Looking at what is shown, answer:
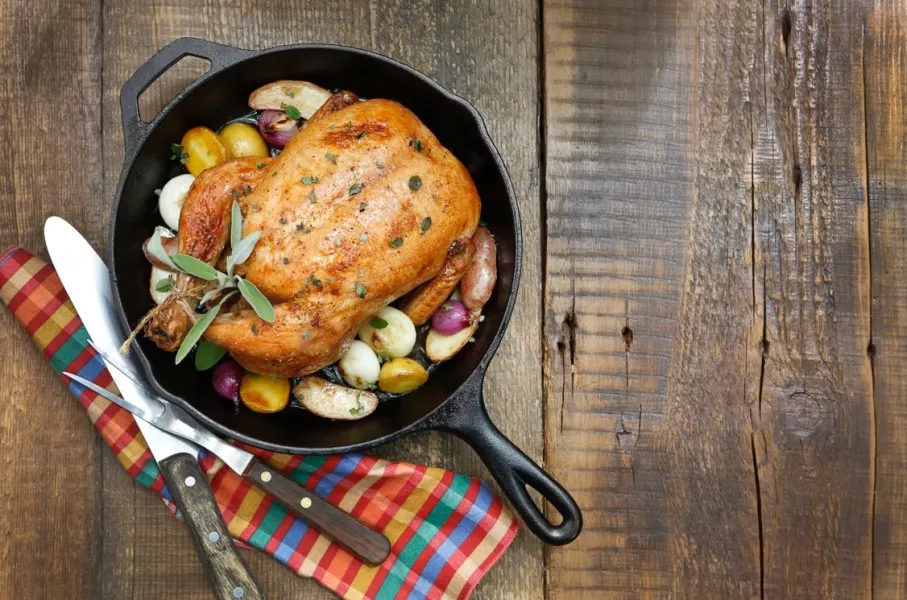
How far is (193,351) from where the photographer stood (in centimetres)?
191

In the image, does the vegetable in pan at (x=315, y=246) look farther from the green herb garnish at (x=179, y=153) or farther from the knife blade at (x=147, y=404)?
the knife blade at (x=147, y=404)

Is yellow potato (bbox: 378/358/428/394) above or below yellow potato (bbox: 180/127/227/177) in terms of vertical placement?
below

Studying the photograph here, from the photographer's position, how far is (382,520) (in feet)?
6.81

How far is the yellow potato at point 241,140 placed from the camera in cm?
192

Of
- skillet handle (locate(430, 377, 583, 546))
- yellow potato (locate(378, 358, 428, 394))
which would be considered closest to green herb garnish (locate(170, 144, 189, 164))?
yellow potato (locate(378, 358, 428, 394))

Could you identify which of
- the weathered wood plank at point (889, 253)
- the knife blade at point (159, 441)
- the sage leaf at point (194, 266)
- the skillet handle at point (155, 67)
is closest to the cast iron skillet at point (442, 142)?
the skillet handle at point (155, 67)

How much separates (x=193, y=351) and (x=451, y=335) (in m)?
0.66

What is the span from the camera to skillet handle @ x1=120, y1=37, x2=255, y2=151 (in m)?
1.70

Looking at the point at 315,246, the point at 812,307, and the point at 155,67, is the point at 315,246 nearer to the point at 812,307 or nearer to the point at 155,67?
the point at 155,67

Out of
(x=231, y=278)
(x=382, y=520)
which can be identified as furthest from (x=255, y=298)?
(x=382, y=520)

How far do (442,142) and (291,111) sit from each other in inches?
15.5

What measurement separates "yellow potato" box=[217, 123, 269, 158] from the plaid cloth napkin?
788 millimetres

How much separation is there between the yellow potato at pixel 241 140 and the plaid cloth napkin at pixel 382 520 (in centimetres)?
79

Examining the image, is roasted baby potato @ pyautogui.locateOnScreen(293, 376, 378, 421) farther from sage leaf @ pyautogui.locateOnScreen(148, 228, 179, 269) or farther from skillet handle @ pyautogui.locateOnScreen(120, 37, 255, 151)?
skillet handle @ pyautogui.locateOnScreen(120, 37, 255, 151)
